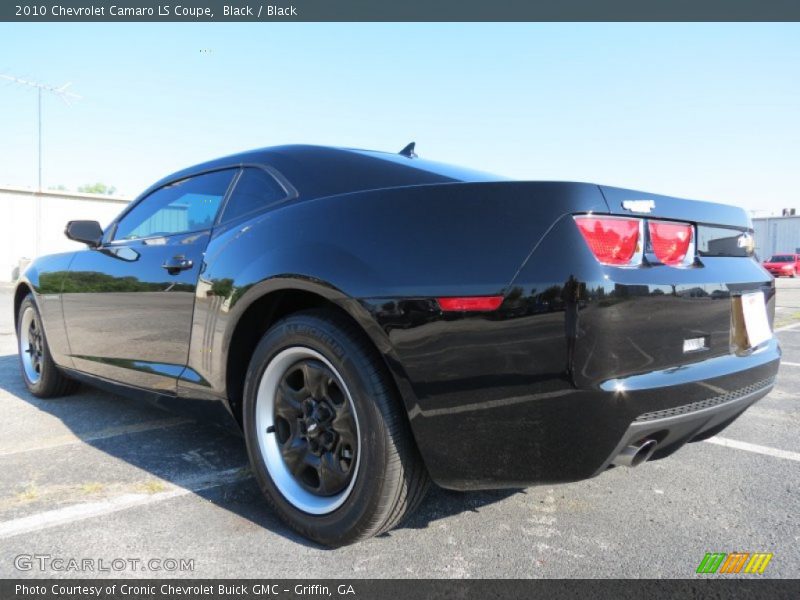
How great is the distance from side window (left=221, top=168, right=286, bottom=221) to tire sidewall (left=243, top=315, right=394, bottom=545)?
2.08 ft

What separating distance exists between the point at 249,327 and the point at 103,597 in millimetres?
1014

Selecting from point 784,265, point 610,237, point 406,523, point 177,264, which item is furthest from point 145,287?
point 784,265

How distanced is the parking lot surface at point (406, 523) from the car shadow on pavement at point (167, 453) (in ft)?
0.03

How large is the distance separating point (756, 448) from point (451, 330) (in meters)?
2.29

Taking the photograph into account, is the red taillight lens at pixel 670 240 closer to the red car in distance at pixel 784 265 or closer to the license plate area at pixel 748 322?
the license plate area at pixel 748 322

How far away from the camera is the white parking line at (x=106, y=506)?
2.09 meters

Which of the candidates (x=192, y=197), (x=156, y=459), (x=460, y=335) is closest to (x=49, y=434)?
(x=156, y=459)

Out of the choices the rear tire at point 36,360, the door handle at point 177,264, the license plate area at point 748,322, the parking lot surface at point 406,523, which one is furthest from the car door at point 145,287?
the license plate area at point 748,322

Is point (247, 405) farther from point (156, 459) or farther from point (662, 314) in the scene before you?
point (662, 314)

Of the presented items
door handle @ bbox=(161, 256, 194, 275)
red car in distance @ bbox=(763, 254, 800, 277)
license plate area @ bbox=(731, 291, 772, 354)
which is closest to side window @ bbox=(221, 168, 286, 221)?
door handle @ bbox=(161, 256, 194, 275)

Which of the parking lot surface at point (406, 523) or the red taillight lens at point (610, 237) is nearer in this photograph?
the red taillight lens at point (610, 237)

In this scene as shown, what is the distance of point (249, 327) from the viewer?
2316mm

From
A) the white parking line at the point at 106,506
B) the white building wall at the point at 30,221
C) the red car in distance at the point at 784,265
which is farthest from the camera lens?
the red car in distance at the point at 784,265

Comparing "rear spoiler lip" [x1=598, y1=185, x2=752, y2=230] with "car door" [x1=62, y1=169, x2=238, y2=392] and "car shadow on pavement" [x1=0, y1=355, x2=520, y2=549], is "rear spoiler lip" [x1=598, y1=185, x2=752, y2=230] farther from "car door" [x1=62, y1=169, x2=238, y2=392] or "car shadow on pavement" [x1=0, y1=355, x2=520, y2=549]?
"car door" [x1=62, y1=169, x2=238, y2=392]
